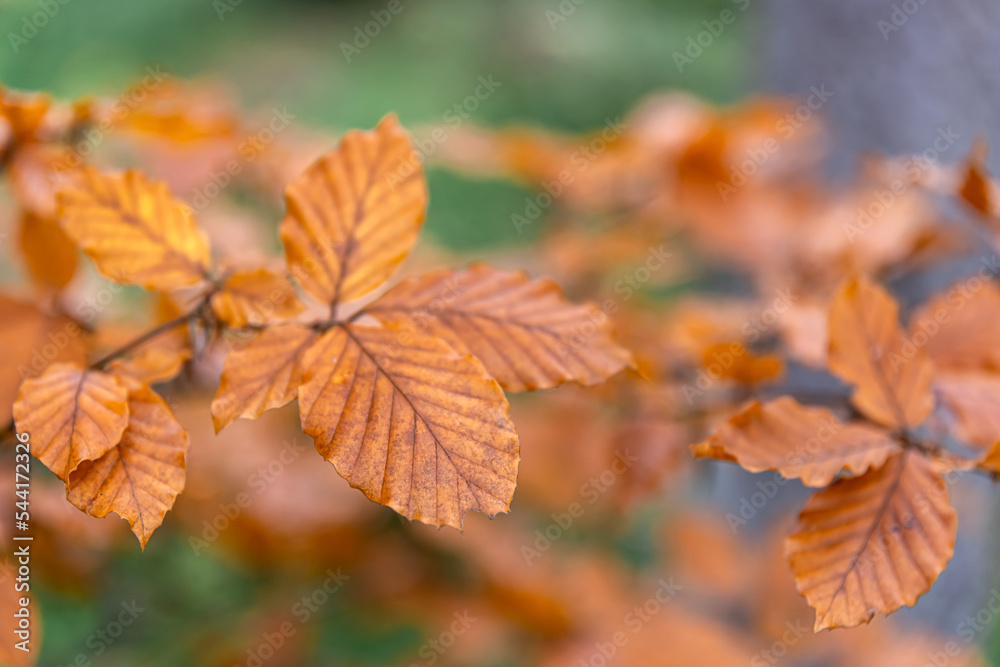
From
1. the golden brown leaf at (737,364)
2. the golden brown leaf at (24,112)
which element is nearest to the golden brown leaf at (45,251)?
the golden brown leaf at (24,112)

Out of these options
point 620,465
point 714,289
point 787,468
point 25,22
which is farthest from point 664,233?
point 25,22

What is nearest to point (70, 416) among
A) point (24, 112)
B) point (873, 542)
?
point (24, 112)

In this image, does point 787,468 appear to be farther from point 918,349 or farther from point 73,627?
point 73,627

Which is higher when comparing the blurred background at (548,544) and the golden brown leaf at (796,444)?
the golden brown leaf at (796,444)

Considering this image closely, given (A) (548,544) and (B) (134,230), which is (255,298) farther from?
(A) (548,544)

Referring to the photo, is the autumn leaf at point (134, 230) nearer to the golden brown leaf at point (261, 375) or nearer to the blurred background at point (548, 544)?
the golden brown leaf at point (261, 375)

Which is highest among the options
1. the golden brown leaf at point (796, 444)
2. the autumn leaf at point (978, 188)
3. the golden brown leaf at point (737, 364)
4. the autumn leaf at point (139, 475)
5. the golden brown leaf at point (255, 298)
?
the autumn leaf at point (978, 188)

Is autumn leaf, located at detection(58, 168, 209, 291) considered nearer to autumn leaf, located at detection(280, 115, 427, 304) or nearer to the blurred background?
autumn leaf, located at detection(280, 115, 427, 304)

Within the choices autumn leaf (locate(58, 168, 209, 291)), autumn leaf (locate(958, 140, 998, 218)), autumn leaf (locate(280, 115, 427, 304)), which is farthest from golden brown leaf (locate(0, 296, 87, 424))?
autumn leaf (locate(958, 140, 998, 218))
